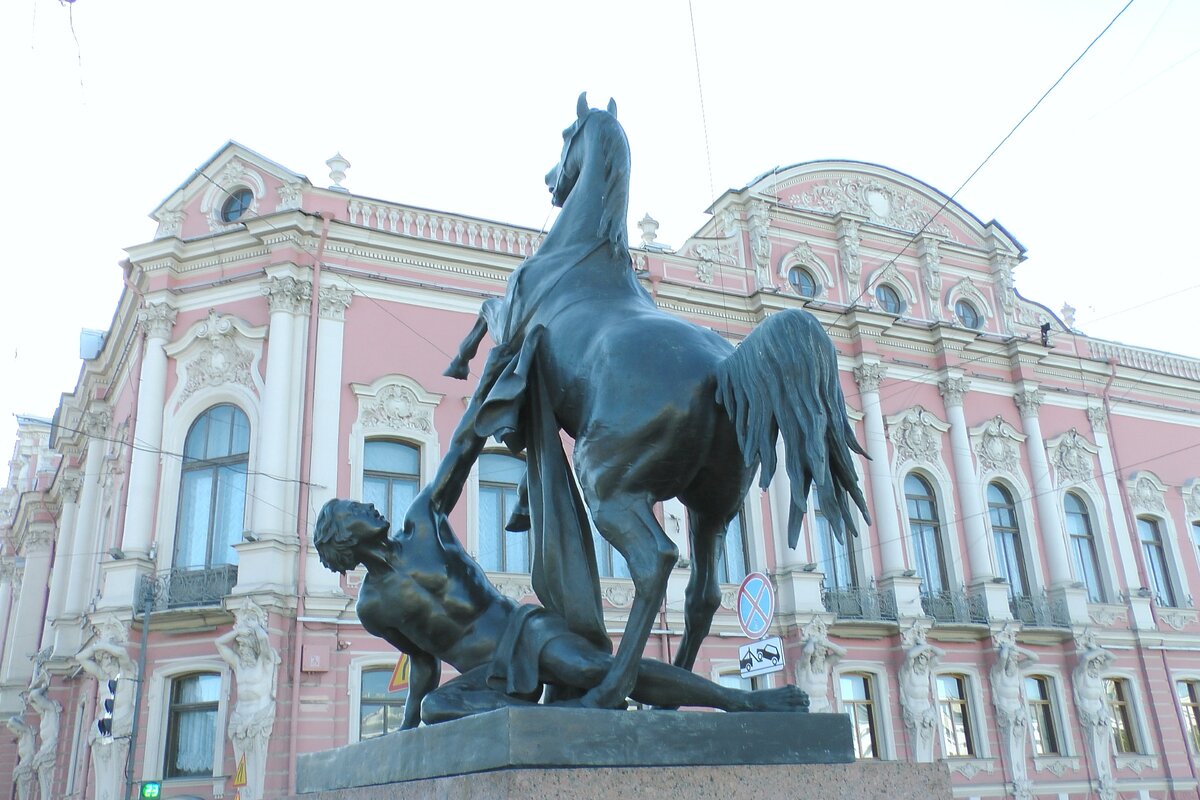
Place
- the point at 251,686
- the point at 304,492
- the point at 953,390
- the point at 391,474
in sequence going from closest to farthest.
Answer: the point at 251,686, the point at 304,492, the point at 391,474, the point at 953,390

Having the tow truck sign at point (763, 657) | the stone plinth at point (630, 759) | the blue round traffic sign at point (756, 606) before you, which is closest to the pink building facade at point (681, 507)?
the blue round traffic sign at point (756, 606)

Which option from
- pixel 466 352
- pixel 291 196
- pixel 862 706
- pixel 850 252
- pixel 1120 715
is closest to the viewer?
pixel 466 352

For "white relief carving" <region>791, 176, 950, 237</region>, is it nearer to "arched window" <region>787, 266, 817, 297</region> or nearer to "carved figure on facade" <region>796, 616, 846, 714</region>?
"arched window" <region>787, 266, 817, 297</region>

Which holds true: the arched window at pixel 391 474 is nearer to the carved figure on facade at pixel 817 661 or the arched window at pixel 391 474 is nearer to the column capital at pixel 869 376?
the carved figure on facade at pixel 817 661

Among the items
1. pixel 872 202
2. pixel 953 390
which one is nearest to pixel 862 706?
pixel 953 390

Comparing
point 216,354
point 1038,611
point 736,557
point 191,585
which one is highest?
point 216,354

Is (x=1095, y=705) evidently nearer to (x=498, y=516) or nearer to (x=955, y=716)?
(x=955, y=716)

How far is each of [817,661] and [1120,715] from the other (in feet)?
24.2

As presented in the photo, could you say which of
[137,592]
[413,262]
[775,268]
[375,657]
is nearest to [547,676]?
[375,657]

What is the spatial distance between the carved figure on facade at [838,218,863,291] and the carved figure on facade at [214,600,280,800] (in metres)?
13.0

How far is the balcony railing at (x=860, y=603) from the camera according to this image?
18469mm

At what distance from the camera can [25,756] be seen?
23078 mm

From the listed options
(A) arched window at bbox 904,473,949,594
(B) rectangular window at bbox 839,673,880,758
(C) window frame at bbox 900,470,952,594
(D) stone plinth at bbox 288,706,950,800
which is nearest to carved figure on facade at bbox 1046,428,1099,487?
(C) window frame at bbox 900,470,952,594

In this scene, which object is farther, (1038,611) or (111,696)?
(1038,611)
